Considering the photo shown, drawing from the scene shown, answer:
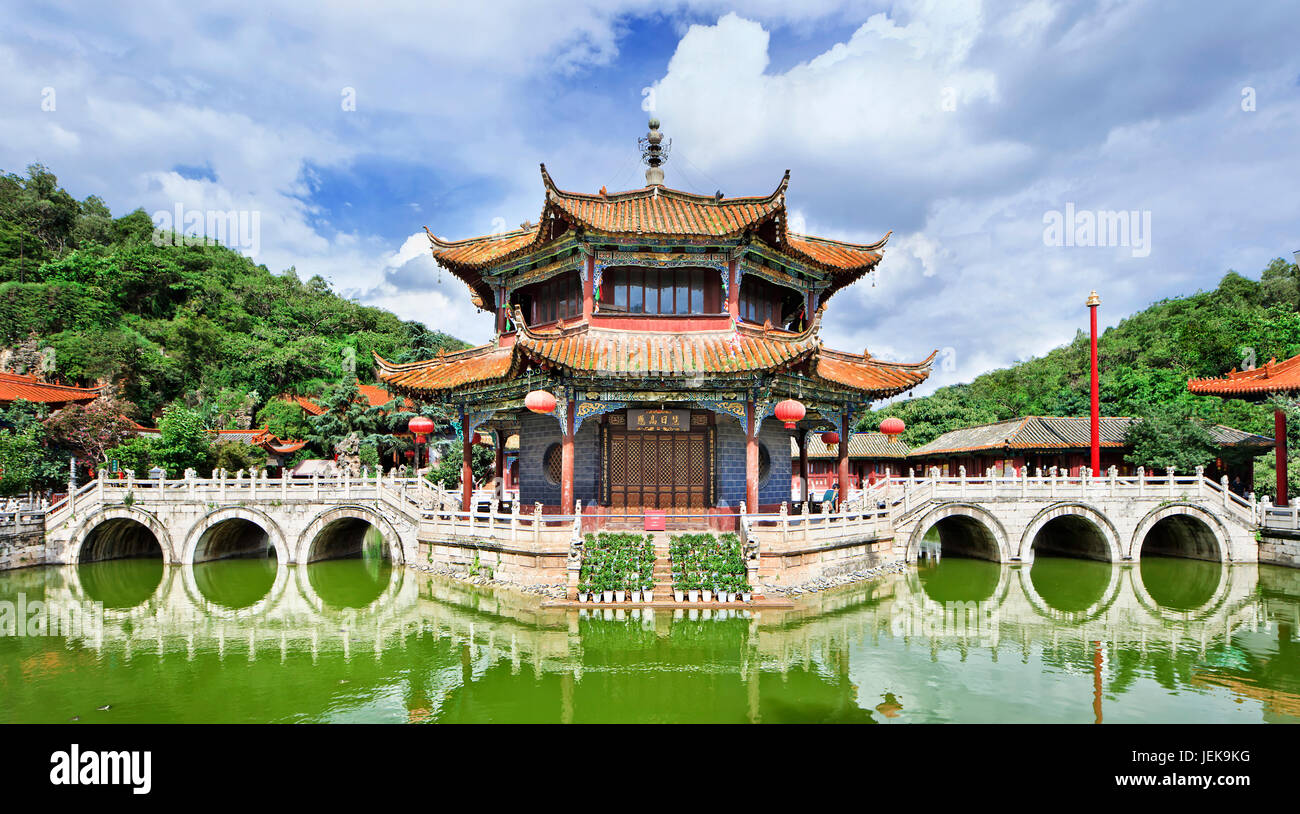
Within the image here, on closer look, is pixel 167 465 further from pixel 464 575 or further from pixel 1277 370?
pixel 1277 370

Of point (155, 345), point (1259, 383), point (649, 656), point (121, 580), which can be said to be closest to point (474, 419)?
point (649, 656)

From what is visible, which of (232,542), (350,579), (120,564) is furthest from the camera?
(232,542)

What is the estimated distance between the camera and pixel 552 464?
738 inches

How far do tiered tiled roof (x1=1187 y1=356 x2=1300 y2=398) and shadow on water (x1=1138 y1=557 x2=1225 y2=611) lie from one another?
588 cm

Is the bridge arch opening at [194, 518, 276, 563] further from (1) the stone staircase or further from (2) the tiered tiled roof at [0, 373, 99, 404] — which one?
(1) the stone staircase

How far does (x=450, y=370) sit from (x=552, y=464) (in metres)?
4.28

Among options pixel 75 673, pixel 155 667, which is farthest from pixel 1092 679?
pixel 75 673

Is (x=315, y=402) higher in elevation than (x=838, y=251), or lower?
lower

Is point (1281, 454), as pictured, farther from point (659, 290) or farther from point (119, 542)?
point (119, 542)

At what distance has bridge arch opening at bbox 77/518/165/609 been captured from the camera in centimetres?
1759

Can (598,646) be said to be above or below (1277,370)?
below

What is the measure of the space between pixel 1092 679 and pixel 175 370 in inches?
1834

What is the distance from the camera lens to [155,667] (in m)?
10.8

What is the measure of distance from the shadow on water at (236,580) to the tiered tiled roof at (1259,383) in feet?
102
